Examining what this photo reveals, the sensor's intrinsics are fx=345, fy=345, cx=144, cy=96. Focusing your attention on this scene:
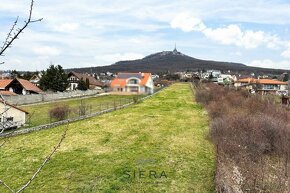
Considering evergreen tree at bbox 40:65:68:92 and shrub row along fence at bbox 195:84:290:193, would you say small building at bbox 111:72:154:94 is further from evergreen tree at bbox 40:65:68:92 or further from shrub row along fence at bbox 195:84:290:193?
shrub row along fence at bbox 195:84:290:193

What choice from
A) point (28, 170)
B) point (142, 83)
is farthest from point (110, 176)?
point (142, 83)

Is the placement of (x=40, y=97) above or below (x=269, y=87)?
above

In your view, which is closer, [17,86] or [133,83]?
[133,83]

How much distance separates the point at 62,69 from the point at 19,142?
4325cm

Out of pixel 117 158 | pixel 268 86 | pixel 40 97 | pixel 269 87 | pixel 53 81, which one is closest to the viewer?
pixel 117 158

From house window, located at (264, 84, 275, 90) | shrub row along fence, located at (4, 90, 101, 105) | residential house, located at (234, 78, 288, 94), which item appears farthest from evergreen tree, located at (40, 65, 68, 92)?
house window, located at (264, 84, 275, 90)

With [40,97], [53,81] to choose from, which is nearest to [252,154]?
[40,97]

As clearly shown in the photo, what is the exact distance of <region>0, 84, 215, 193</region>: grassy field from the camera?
1622 cm

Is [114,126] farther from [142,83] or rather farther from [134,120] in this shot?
[142,83]

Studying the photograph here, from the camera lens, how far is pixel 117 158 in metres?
20.5

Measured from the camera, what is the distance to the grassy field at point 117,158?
16.2 meters

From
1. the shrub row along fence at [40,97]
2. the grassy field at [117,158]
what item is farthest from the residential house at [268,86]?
the grassy field at [117,158]

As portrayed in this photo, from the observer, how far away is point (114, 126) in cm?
3112

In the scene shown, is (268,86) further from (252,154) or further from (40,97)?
(252,154)
